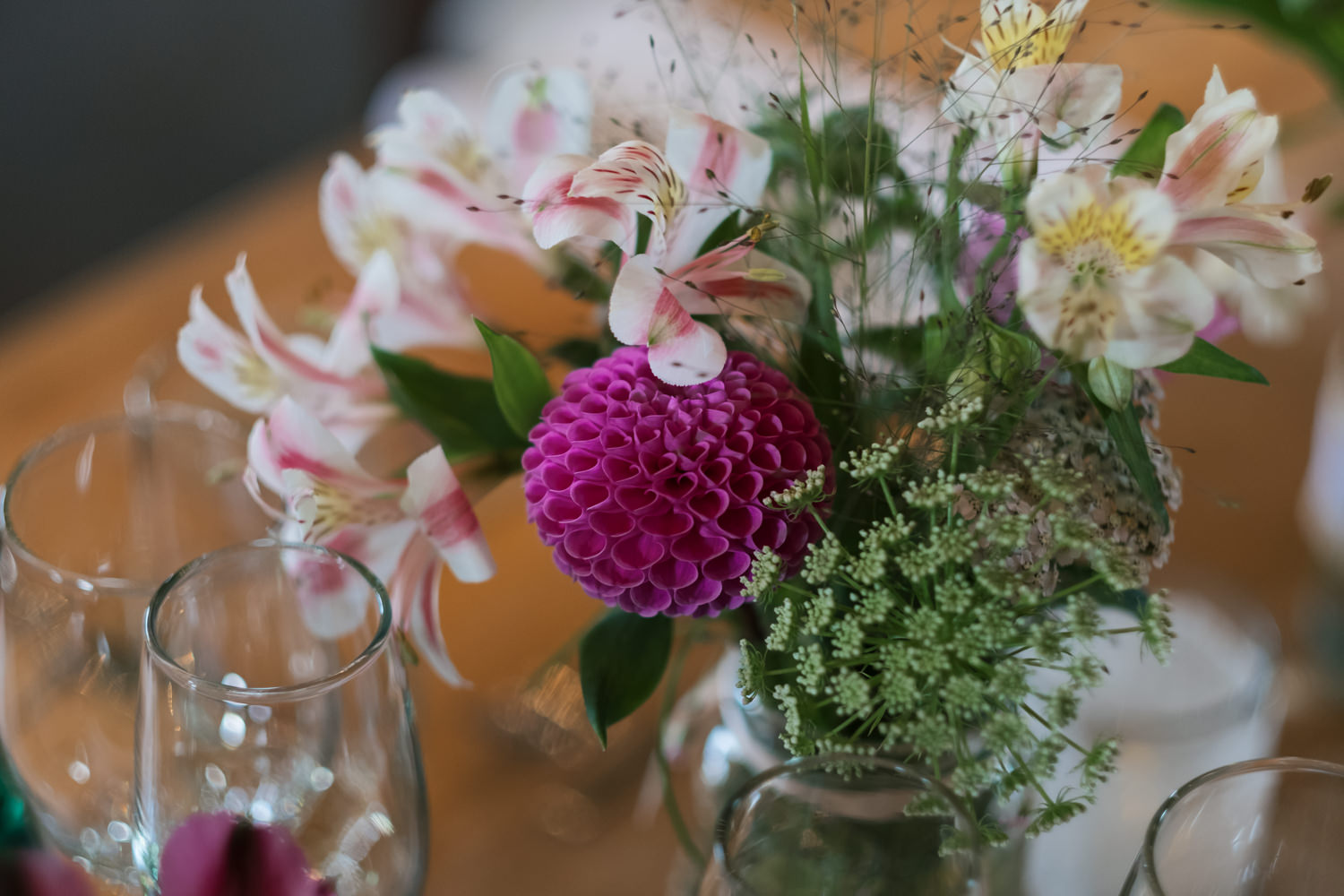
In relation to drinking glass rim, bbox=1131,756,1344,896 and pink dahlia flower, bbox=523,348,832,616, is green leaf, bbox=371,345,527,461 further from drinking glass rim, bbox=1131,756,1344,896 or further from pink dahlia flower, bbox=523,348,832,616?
drinking glass rim, bbox=1131,756,1344,896

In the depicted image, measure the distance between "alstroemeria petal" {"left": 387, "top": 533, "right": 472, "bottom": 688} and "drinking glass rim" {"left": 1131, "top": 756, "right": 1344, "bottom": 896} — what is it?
7.7 inches

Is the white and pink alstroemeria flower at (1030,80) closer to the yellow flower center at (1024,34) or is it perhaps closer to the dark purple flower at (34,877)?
the yellow flower center at (1024,34)

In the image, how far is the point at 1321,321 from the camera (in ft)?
2.61

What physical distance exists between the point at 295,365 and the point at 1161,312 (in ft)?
0.84

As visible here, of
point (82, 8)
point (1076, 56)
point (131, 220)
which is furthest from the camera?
point (131, 220)

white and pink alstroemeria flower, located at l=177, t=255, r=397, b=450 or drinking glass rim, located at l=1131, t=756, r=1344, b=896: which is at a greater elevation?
white and pink alstroemeria flower, located at l=177, t=255, r=397, b=450

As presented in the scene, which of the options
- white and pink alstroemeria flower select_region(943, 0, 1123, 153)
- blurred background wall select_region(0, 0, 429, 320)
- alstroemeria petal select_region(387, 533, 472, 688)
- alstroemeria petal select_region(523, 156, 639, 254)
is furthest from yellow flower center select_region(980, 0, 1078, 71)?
blurred background wall select_region(0, 0, 429, 320)

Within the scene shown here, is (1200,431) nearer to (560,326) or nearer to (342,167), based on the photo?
(560,326)

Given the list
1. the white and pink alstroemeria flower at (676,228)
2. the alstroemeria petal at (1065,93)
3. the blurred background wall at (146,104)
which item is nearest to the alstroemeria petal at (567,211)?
the white and pink alstroemeria flower at (676,228)

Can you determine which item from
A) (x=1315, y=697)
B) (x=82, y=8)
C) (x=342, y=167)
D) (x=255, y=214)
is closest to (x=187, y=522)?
(x=342, y=167)

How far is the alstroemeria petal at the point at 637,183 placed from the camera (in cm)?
28

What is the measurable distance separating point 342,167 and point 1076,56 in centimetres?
48

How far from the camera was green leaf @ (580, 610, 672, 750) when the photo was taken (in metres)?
0.33

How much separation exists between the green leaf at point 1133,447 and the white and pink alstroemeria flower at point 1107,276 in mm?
35
